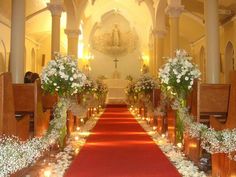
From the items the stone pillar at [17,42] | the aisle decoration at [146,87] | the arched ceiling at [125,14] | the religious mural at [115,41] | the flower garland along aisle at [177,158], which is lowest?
the flower garland along aisle at [177,158]

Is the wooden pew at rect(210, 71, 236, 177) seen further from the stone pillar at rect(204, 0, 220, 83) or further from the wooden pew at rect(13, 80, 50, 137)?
the stone pillar at rect(204, 0, 220, 83)

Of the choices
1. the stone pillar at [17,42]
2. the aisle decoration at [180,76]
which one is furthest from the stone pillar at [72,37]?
the aisle decoration at [180,76]

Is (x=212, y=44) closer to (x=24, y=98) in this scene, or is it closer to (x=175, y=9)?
(x=175, y=9)

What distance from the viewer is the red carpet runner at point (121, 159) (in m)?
5.09

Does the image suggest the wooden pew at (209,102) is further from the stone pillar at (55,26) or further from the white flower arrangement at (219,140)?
the stone pillar at (55,26)

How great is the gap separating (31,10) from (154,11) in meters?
5.89

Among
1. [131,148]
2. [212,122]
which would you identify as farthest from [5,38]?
[212,122]

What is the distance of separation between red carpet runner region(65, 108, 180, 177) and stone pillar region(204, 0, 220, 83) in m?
2.23

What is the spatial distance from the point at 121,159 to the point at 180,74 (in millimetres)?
1784

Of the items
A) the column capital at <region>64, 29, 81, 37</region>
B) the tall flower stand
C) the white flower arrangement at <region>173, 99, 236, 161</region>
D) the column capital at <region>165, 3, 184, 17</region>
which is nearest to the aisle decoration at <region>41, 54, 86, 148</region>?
the tall flower stand

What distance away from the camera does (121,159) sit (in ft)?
19.9

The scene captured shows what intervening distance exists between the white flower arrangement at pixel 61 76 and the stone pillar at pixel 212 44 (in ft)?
12.5

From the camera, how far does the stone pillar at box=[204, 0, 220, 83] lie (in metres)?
9.30

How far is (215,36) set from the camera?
30.7 feet
